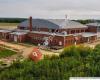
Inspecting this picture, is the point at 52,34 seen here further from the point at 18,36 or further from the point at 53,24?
the point at 18,36

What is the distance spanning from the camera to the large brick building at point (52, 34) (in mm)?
30812

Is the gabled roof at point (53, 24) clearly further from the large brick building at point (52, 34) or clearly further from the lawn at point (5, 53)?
the lawn at point (5, 53)

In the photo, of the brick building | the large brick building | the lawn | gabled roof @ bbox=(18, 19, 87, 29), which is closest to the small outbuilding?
the large brick building

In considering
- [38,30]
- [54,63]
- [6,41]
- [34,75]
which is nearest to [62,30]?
[38,30]

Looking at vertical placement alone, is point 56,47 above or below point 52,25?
below

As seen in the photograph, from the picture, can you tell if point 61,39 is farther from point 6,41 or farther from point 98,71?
point 98,71

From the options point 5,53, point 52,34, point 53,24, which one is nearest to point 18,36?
point 53,24

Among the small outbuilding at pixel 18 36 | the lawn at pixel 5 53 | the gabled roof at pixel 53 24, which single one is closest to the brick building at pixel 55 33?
the gabled roof at pixel 53 24

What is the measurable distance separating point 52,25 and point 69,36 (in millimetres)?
3603

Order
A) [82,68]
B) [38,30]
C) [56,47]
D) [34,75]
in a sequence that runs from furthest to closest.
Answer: [38,30], [56,47], [82,68], [34,75]

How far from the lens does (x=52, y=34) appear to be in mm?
31422

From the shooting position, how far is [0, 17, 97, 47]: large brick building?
101ft

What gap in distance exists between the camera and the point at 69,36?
31.4 meters

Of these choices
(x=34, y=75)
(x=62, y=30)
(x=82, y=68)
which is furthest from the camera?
(x=62, y=30)
